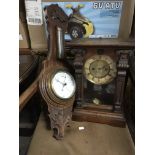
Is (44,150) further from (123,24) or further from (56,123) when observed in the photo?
(123,24)

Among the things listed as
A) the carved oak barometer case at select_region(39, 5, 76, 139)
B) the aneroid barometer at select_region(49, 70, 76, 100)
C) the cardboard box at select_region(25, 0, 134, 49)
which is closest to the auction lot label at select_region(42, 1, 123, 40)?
the cardboard box at select_region(25, 0, 134, 49)

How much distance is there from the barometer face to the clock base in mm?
128

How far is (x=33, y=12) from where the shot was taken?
0.84m

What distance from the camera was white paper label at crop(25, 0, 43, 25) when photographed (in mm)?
819

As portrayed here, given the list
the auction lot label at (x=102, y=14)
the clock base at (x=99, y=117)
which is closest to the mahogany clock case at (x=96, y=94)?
the clock base at (x=99, y=117)

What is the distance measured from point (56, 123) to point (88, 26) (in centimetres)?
41

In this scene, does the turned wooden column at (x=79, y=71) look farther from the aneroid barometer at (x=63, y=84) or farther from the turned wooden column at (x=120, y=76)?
the turned wooden column at (x=120, y=76)

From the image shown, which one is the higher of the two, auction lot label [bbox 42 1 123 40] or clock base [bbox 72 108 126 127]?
auction lot label [bbox 42 1 123 40]

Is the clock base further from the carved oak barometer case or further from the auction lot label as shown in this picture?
the auction lot label

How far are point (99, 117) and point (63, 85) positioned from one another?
21 cm

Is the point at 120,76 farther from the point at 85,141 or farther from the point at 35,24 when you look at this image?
the point at 35,24

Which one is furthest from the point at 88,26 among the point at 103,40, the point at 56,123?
the point at 56,123

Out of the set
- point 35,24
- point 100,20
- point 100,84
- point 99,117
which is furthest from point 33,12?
point 99,117
